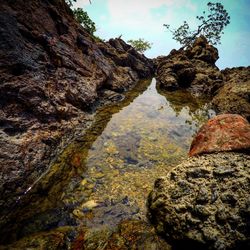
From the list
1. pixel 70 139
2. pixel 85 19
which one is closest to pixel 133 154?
pixel 70 139

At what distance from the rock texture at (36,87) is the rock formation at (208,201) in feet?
9.92

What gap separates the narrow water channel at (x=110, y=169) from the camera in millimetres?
4398

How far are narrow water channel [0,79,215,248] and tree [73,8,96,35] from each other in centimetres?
1930

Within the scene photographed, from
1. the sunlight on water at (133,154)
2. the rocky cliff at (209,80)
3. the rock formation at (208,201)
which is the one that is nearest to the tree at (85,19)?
the rocky cliff at (209,80)

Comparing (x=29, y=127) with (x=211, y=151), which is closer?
(x=211, y=151)

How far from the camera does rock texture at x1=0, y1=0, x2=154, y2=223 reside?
16.3 ft

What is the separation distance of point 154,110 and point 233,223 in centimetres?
934

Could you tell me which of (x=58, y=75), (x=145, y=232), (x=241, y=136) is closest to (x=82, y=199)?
(x=145, y=232)

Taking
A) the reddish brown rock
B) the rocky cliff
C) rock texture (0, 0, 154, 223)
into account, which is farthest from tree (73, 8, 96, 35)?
the reddish brown rock

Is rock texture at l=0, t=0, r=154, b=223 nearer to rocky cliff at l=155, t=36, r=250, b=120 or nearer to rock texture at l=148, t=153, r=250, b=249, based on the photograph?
rock texture at l=148, t=153, r=250, b=249

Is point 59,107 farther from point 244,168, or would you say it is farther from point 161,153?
point 244,168

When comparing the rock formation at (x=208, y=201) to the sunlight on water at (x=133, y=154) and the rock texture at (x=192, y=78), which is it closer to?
the sunlight on water at (x=133, y=154)

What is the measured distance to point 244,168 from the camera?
4164 millimetres

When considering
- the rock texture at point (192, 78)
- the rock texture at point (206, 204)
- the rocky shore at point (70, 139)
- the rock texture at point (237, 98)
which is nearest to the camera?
the rock texture at point (206, 204)
